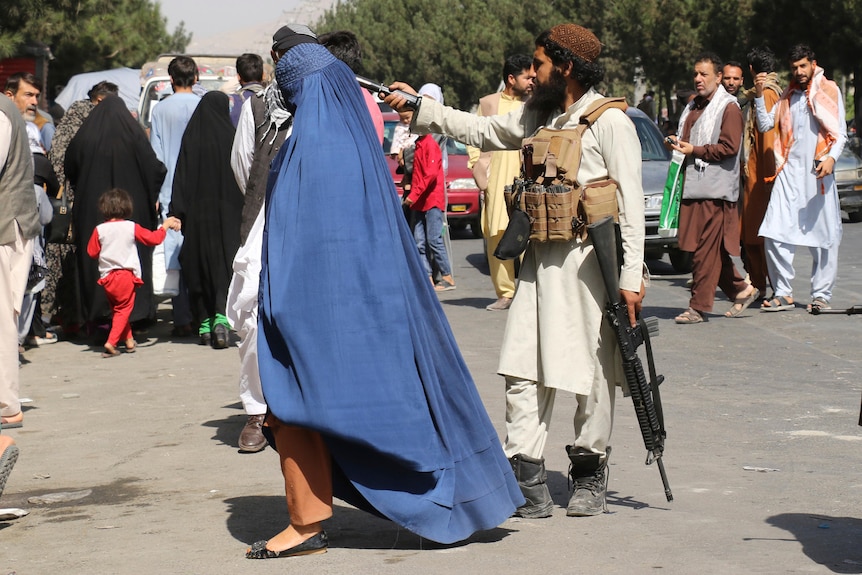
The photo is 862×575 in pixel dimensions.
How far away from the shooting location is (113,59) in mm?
46875

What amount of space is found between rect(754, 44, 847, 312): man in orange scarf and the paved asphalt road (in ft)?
4.09

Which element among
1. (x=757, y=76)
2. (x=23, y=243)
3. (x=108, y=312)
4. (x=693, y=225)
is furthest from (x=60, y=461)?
(x=757, y=76)

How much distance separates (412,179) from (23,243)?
7.10 metres

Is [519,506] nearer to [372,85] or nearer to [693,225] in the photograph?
[372,85]

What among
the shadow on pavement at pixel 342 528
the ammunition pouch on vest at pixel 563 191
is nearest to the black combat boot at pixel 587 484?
the shadow on pavement at pixel 342 528

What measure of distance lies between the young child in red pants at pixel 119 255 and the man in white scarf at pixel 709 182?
4187 millimetres

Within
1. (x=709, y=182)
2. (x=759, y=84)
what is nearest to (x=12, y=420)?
(x=709, y=182)

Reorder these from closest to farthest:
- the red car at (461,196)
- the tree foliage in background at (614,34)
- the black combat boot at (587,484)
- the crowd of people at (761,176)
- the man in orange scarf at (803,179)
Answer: the black combat boot at (587,484)
the crowd of people at (761,176)
the man in orange scarf at (803,179)
the red car at (461,196)
the tree foliage in background at (614,34)

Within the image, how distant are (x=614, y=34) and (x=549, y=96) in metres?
47.7

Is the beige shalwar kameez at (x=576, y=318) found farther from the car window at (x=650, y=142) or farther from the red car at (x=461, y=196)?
the red car at (x=461, y=196)

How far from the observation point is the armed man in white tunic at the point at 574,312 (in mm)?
5516

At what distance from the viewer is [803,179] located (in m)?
11.9

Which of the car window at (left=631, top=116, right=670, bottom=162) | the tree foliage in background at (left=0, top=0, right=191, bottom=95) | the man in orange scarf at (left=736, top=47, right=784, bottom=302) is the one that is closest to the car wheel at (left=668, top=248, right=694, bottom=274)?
the car window at (left=631, top=116, right=670, bottom=162)

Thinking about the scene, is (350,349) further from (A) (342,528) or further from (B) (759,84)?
(B) (759,84)
